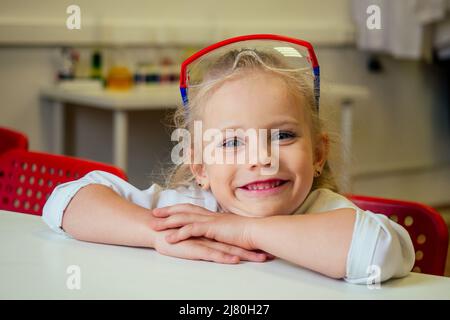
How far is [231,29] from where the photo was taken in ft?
9.25

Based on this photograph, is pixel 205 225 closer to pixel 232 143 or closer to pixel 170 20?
pixel 232 143

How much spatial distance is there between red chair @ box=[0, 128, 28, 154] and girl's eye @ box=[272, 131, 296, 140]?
0.76 m

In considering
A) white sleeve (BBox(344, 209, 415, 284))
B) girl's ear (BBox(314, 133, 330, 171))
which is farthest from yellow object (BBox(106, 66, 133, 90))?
white sleeve (BBox(344, 209, 415, 284))

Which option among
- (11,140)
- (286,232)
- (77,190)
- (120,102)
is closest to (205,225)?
(286,232)

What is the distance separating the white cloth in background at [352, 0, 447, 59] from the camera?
2908 mm

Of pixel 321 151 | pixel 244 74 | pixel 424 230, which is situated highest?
pixel 244 74

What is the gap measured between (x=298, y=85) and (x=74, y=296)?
0.41m

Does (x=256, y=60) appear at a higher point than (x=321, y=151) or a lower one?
higher

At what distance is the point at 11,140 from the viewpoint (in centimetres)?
155

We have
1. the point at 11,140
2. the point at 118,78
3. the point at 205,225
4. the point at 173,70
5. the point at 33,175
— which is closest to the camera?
the point at 205,225

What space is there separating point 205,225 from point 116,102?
137 cm

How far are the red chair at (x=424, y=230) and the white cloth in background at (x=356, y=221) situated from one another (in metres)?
0.12

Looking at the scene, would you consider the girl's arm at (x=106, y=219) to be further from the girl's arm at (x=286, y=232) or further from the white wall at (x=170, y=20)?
the white wall at (x=170, y=20)

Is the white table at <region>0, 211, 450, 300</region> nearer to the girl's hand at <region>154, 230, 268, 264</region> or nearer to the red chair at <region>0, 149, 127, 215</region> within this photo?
the girl's hand at <region>154, 230, 268, 264</region>
